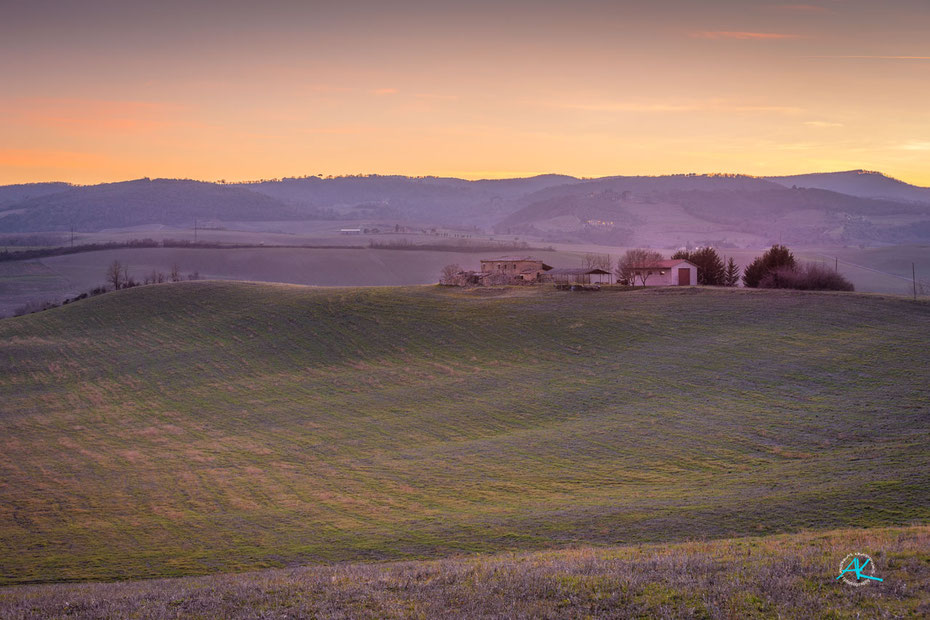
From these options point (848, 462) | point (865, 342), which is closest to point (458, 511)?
point (848, 462)

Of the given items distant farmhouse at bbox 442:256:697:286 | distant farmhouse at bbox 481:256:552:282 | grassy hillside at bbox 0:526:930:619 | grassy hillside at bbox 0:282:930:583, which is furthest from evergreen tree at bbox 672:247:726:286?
grassy hillside at bbox 0:526:930:619

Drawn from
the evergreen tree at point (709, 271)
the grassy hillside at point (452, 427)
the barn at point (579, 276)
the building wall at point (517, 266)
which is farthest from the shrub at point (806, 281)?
the building wall at point (517, 266)

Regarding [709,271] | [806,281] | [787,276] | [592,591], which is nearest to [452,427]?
[592,591]

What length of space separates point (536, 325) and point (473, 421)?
28.0 metres

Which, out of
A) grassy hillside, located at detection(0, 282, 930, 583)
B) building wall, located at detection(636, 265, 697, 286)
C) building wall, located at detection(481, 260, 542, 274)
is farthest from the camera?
building wall, located at detection(481, 260, 542, 274)

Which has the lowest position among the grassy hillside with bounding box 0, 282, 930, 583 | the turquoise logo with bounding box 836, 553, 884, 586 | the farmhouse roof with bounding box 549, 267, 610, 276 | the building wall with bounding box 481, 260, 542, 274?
the grassy hillside with bounding box 0, 282, 930, 583

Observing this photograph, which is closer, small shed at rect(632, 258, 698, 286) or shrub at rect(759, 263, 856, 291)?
shrub at rect(759, 263, 856, 291)

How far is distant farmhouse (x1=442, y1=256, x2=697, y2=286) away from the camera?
10175 cm

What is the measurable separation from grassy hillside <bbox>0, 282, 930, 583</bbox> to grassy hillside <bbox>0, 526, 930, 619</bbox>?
7955 millimetres

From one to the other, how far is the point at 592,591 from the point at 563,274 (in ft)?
303

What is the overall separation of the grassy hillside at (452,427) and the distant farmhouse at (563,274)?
485 inches

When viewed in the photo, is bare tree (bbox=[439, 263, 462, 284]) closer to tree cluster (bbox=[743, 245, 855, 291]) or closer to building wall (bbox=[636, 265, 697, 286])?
building wall (bbox=[636, 265, 697, 286])

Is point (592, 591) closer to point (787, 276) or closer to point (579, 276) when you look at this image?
point (579, 276)

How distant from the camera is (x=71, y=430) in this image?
180ft
